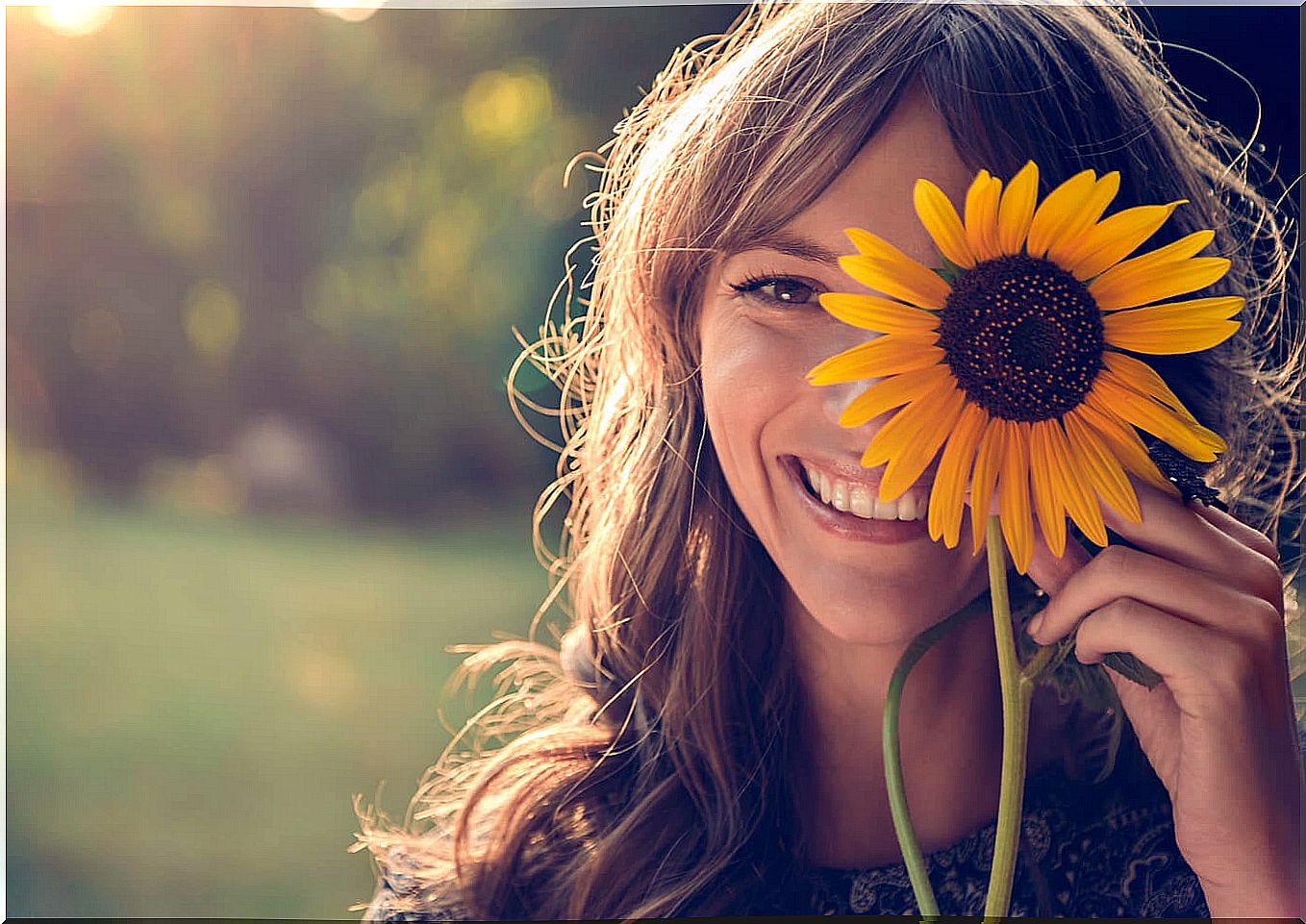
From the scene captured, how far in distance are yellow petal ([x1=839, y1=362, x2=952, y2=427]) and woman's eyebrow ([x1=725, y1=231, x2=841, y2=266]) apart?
16cm

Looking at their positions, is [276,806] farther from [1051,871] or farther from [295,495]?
[1051,871]

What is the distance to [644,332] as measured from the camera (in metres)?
1.09

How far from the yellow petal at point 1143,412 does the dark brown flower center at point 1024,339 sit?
0.01m

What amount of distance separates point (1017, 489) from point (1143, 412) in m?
0.12

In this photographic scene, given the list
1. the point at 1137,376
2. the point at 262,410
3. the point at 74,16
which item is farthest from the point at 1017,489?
the point at 74,16

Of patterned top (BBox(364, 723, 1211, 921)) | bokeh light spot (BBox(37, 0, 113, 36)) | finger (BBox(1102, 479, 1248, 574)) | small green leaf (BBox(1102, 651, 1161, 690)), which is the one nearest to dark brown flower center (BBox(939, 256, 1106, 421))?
finger (BBox(1102, 479, 1248, 574))

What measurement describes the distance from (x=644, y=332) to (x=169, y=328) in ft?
1.58

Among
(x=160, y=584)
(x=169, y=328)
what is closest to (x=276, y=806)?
(x=160, y=584)

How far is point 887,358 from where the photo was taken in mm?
883

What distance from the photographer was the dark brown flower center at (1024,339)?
872mm

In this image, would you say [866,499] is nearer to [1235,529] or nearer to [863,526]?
[863,526]

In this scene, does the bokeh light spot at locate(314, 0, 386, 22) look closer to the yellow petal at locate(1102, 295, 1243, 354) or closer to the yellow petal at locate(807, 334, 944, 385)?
the yellow petal at locate(807, 334, 944, 385)

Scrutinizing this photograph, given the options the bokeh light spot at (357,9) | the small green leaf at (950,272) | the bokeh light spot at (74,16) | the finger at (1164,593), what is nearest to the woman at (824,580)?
the finger at (1164,593)

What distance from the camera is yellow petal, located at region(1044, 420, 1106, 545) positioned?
873 millimetres
